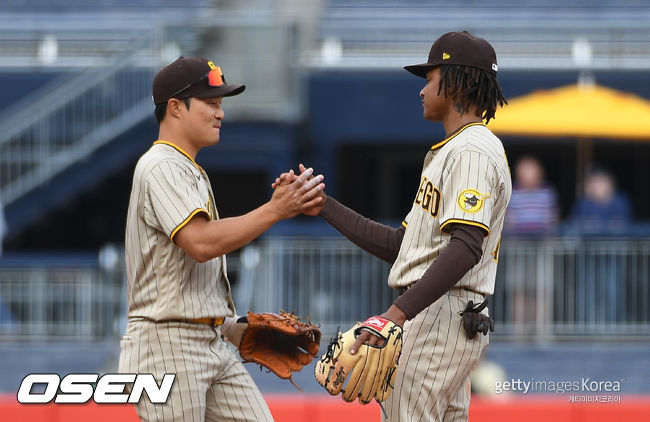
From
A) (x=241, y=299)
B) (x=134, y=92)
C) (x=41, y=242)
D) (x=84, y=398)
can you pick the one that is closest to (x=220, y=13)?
(x=134, y=92)

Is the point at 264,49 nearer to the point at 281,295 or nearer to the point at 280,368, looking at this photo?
the point at 281,295

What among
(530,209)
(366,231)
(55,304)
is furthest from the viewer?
(55,304)

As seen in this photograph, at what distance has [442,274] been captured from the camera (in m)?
3.97

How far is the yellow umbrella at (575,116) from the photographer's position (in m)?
12.4

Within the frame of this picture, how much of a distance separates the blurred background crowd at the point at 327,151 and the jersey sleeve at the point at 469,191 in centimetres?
593

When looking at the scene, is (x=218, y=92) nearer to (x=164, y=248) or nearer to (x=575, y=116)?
(x=164, y=248)

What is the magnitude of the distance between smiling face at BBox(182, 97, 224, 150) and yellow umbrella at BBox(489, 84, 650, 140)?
8045 mm

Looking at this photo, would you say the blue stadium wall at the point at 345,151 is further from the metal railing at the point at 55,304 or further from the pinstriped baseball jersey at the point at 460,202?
the pinstriped baseball jersey at the point at 460,202

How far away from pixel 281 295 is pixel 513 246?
2.10 meters

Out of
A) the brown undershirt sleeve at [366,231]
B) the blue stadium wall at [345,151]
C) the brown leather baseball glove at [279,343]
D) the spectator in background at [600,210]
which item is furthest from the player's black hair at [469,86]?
the blue stadium wall at [345,151]

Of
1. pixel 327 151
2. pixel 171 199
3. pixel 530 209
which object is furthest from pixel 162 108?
pixel 327 151

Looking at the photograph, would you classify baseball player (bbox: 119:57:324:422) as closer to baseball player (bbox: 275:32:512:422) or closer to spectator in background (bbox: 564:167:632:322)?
baseball player (bbox: 275:32:512:422)

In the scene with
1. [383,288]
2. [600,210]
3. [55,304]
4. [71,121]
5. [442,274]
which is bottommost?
[55,304]

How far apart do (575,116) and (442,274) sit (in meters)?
9.00
